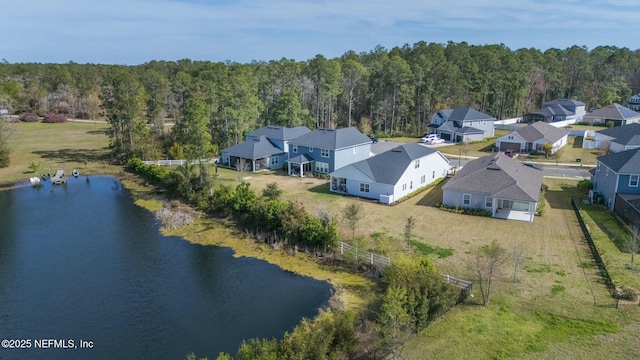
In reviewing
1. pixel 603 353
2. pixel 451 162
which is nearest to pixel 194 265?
pixel 603 353

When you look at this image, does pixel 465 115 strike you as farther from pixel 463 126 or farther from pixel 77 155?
pixel 77 155

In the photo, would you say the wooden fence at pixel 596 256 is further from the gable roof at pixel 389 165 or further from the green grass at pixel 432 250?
the gable roof at pixel 389 165

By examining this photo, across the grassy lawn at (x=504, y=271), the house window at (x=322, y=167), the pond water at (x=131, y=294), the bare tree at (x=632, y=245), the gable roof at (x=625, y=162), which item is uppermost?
the gable roof at (x=625, y=162)

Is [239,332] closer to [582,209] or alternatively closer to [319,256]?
[319,256]

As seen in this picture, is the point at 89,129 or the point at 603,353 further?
the point at 89,129

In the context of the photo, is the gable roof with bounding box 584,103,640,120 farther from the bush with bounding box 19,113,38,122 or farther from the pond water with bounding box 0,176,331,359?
the bush with bounding box 19,113,38,122

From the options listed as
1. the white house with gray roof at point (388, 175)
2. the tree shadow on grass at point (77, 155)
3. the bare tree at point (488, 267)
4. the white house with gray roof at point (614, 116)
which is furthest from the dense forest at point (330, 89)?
the bare tree at point (488, 267)

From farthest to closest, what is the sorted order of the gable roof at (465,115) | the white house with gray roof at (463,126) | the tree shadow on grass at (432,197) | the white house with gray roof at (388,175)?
the gable roof at (465,115)
the white house with gray roof at (463,126)
the white house with gray roof at (388,175)
the tree shadow on grass at (432,197)

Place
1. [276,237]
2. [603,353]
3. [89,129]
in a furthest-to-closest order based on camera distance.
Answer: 1. [89,129]
2. [276,237]
3. [603,353]
